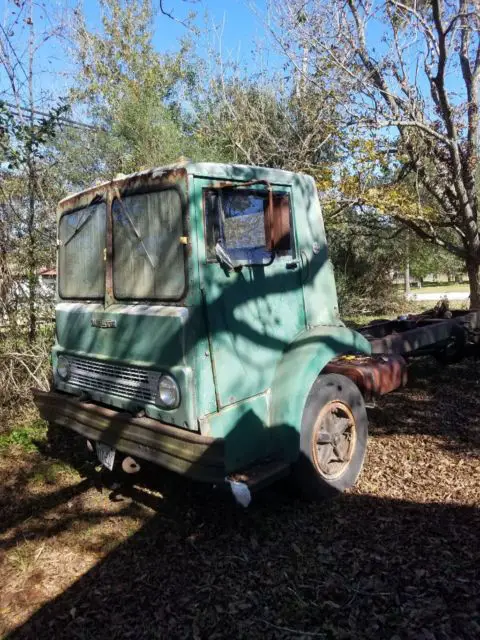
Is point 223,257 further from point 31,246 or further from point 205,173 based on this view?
point 31,246

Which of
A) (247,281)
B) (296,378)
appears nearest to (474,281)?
Answer: (296,378)

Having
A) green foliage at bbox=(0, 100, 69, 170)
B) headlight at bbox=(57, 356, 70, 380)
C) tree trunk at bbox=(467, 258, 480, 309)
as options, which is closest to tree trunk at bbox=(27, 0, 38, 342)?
green foliage at bbox=(0, 100, 69, 170)

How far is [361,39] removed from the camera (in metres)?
9.38

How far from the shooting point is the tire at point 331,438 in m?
3.63

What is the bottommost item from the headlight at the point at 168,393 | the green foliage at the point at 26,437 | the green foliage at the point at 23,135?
the green foliage at the point at 26,437

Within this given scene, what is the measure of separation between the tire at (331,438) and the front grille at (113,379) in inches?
44.4

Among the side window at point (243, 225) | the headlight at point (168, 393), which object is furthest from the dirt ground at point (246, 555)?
the side window at point (243, 225)

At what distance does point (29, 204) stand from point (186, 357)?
461 cm

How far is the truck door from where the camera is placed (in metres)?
3.19

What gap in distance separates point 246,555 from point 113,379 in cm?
149

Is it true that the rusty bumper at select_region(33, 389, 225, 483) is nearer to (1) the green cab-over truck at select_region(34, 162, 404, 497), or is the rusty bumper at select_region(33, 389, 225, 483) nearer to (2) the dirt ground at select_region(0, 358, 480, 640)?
(1) the green cab-over truck at select_region(34, 162, 404, 497)

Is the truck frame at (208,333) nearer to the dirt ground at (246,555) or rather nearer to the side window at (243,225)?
the side window at (243,225)

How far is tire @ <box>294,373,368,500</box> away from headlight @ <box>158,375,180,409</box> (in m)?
1.00

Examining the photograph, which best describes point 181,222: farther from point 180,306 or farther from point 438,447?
point 438,447
